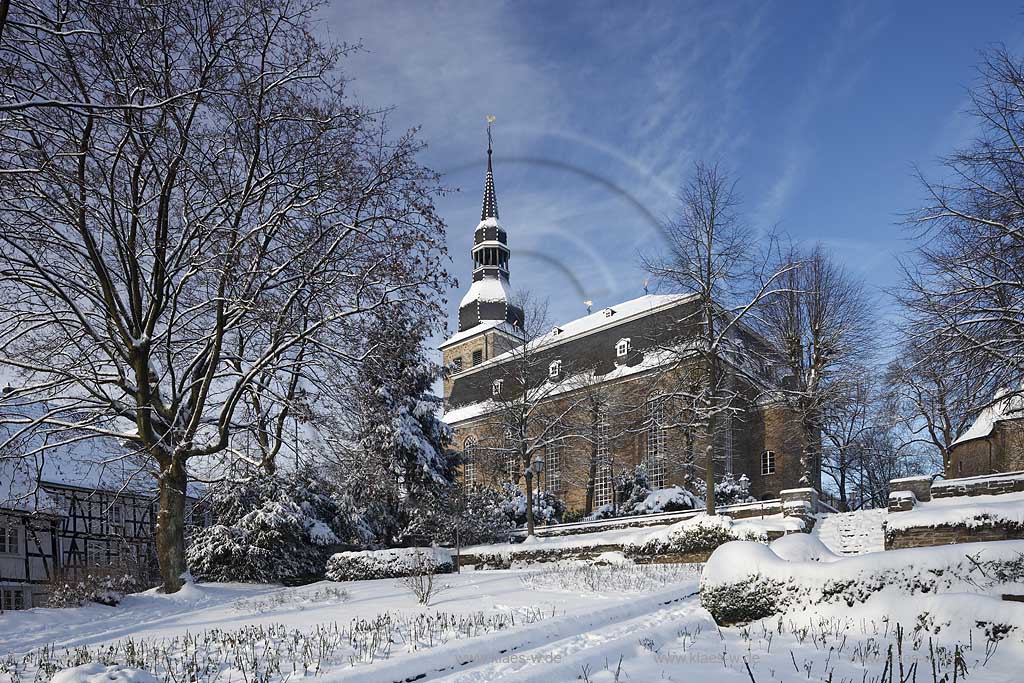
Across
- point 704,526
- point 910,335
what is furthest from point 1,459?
point 910,335

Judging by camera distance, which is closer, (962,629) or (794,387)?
(962,629)

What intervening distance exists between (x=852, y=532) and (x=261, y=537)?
1749 centimetres

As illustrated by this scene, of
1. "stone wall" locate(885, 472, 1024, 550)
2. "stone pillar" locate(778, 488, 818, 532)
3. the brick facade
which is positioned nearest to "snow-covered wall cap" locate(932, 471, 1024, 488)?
"stone wall" locate(885, 472, 1024, 550)

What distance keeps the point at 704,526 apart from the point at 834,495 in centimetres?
3243

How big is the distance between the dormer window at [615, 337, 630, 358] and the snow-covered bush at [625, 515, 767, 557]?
21.3 metres

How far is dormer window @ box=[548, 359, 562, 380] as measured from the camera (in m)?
31.9

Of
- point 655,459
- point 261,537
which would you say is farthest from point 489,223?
point 261,537

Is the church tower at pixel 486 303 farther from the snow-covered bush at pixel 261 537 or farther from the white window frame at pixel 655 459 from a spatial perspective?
the snow-covered bush at pixel 261 537

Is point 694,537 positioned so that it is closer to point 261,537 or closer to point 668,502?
point 668,502

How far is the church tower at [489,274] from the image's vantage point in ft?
180

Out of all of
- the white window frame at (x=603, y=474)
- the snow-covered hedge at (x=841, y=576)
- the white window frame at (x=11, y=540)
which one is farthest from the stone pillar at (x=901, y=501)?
the white window frame at (x=11, y=540)

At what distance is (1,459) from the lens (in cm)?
1195

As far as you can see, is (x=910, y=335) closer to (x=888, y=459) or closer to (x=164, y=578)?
(x=164, y=578)

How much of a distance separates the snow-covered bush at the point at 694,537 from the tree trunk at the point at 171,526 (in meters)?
11.8
